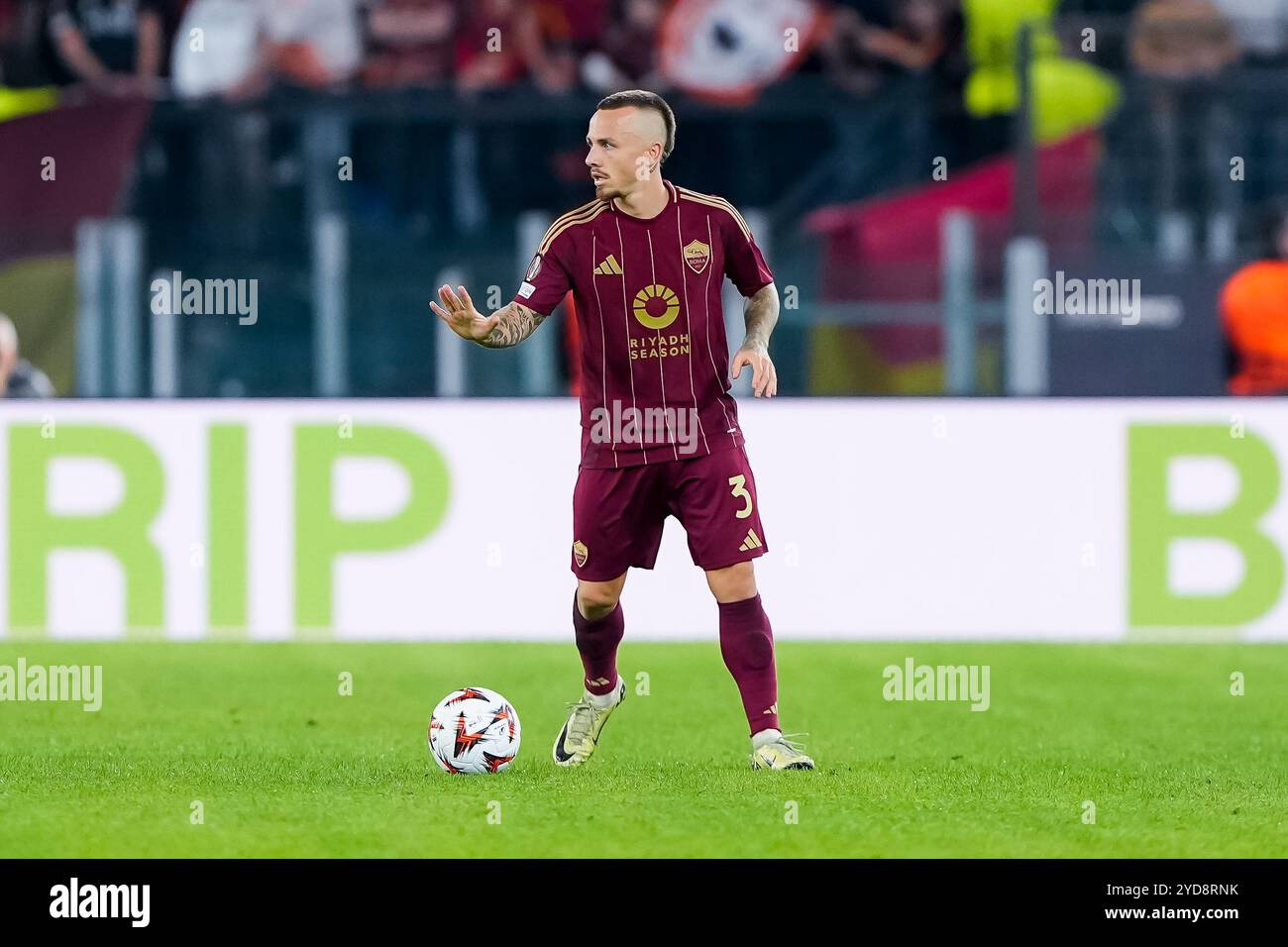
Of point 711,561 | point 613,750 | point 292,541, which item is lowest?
point 613,750

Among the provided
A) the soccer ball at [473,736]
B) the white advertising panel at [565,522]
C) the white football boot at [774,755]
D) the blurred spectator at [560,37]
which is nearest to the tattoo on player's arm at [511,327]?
the soccer ball at [473,736]

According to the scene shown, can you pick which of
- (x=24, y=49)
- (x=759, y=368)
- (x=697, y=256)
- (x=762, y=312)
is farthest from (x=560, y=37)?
(x=759, y=368)

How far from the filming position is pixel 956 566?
10930mm

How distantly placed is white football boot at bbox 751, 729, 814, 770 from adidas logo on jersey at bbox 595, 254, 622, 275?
1.45 metres

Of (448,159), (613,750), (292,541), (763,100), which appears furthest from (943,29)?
(613,750)

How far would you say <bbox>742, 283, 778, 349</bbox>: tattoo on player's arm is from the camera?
22.5ft

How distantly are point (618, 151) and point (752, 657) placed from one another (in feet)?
5.09

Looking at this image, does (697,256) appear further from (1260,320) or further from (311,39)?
(311,39)

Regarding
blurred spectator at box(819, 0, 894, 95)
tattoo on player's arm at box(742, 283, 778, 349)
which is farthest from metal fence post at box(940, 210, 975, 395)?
tattoo on player's arm at box(742, 283, 778, 349)

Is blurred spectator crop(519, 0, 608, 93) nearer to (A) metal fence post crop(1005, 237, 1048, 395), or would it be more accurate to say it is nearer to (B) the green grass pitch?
(A) metal fence post crop(1005, 237, 1048, 395)

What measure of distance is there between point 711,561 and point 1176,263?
5.58m

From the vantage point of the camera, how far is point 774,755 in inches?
267
